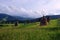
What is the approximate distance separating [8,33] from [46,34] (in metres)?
4.29

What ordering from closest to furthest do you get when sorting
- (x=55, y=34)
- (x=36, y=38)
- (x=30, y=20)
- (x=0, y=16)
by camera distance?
(x=36, y=38) < (x=55, y=34) < (x=30, y=20) < (x=0, y=16)

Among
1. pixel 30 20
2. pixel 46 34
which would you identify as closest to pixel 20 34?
pixel 46 34

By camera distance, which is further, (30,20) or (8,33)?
(30,20)

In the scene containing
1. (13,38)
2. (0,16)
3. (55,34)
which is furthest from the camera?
(0,16)

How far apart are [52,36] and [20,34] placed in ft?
12.0

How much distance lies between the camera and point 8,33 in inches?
643

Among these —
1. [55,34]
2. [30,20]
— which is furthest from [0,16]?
[55,34]

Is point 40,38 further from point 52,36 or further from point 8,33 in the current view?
point 8,33

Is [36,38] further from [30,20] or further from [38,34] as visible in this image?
[30,20]

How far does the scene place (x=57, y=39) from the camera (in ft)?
59.7

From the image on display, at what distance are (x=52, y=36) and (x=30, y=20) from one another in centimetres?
2255

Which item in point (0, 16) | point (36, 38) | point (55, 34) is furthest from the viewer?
point (0, 16)

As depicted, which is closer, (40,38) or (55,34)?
(40,38)

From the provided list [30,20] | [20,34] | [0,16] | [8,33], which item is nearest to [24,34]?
[20,34]
